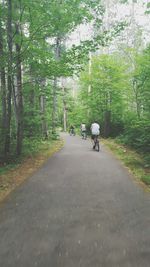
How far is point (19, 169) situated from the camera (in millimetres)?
11125

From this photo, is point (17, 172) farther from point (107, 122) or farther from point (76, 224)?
point (107, 122)

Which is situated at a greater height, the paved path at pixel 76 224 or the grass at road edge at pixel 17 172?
the grass at road edge at pixel 17 172

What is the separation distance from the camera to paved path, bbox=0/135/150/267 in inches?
157

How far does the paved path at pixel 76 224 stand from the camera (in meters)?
4.00

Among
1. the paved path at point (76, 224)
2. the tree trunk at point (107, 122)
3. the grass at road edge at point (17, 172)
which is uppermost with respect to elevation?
the tree trunk at point (107, 122)

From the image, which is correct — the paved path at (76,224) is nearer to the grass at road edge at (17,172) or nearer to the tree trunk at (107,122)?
the grass at road edge at (17,172)

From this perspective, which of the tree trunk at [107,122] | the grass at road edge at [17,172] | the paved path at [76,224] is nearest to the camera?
the paved path at [76,224]

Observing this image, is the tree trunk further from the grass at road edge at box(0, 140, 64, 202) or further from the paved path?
the paved path

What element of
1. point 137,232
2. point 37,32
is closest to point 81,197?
point 137,232

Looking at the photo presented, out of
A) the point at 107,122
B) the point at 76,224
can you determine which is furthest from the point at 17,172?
the point at 107,122

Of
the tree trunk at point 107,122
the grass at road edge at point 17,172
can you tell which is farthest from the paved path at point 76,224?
the tree trunk at point 107,122

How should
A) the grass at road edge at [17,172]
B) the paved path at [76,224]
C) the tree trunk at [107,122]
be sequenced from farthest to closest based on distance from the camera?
the tree trunk at [107,122] < the grass at road edge at [17,172] < the paved path at [76,224]

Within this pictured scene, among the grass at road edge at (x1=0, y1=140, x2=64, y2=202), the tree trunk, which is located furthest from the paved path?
the tree trunk

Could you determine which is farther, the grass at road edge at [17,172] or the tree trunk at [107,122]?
the tree trunk at [107,122]
